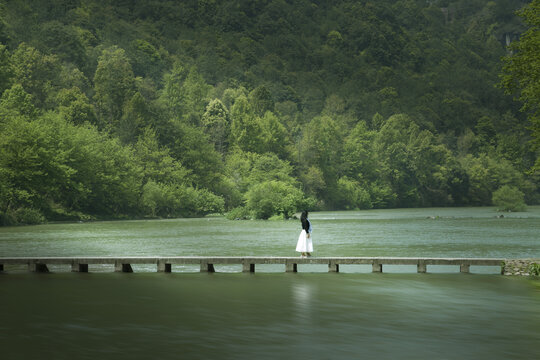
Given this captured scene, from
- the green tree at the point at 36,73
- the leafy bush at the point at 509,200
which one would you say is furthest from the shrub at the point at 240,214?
the leafy bush at the point at 509,200

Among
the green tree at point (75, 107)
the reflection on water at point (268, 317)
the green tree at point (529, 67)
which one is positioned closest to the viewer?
the reflection on water at point (268, 317)

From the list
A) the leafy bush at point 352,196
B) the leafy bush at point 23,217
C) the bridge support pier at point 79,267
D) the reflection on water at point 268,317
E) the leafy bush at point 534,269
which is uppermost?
the leafy bush at point 352,196

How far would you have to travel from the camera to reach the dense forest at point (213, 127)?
281ft

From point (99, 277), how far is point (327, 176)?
109746mm

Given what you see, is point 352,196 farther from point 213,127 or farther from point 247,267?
point 247,267

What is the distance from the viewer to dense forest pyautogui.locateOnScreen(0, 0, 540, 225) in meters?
85.6

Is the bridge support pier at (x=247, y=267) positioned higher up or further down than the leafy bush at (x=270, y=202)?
further down

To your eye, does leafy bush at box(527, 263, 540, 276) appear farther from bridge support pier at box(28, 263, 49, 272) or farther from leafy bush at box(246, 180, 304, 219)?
leafy bush at box(246, 180, 304, 219)

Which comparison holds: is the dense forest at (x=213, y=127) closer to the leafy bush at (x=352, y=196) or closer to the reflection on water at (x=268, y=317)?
the leafy bush at (x=352, y=196)

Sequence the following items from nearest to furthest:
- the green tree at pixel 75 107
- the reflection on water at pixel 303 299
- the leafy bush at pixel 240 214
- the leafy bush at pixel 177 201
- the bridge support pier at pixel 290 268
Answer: the reflection on water at pixel 303 299 < the bridge support pier at pixel 290 268 < the leafy bush at pixel 240 214 < the leafy bush at pixel 177 201 < the green tree at pixel 75 107

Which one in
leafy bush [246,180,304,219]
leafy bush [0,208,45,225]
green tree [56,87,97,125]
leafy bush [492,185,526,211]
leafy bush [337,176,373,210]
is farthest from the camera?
leafy bush [337,176,373,210]

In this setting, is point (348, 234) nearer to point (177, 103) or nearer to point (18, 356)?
point (18, 356)

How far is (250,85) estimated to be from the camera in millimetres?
171875

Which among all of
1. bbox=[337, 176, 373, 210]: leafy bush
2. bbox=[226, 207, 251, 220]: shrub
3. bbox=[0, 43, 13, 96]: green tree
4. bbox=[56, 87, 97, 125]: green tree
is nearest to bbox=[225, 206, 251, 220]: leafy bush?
bbox=[226, 207, 251, 220]: shrub
